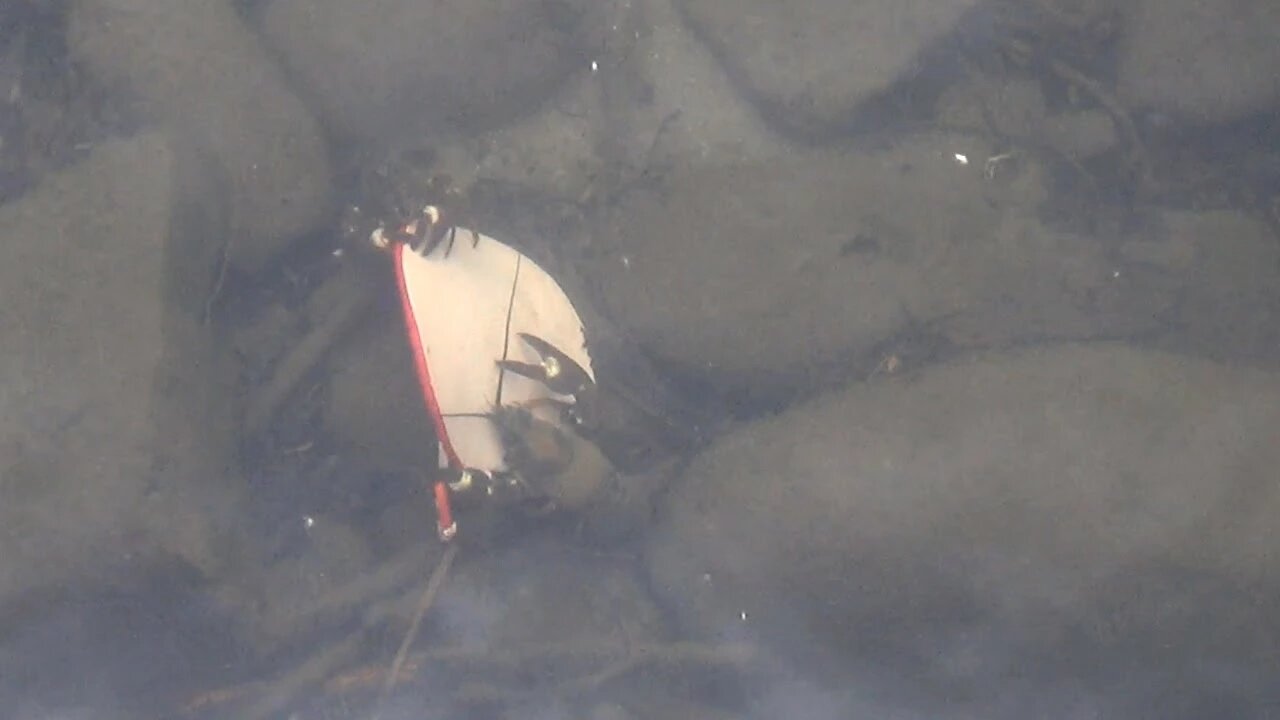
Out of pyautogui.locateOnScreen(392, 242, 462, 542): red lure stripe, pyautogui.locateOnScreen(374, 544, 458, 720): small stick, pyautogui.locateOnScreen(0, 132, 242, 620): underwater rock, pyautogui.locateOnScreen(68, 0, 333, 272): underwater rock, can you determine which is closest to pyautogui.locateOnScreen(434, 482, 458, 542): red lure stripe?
pyautogui.locateOnScreen(392, 242, 462, 542): red lure stripe

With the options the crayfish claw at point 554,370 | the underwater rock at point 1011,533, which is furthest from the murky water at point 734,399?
the crayfish claw at point 554,370

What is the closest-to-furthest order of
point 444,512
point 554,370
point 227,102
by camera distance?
point 444,512 < point 554,370 < point 227,102

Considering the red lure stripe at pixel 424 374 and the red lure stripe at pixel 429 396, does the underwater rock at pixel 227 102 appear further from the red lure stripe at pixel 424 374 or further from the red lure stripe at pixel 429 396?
the red lure stripe at pixel 424 374

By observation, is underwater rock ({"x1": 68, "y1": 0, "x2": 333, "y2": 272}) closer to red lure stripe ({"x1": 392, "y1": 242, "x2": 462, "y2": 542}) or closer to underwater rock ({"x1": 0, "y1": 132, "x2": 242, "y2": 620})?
underwater rock ({"x1": 0, "y1": 132, "x2": 242, "y2": 620})

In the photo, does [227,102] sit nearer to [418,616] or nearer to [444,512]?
[444,512]

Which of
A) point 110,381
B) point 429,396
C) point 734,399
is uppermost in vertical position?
point 110,381

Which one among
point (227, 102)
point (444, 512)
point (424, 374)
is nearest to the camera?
point (424, 374)

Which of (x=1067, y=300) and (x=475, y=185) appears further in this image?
(x=475, y=185)

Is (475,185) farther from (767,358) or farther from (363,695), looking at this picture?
(363,695)

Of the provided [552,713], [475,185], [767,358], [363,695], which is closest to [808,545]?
[767,358]

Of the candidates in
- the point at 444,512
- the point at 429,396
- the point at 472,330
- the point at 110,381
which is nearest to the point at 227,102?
the point at 110,381

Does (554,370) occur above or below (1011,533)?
above
